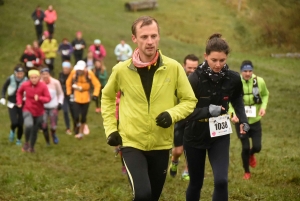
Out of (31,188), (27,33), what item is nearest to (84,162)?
(31,188)

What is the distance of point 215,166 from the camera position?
6.31 metres

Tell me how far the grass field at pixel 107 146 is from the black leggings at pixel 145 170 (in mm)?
2625

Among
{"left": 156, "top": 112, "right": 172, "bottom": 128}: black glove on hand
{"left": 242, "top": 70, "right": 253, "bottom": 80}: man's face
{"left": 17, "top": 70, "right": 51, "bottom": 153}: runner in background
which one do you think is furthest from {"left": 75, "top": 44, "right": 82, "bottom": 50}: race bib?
{"left": 156, "top": 112, "right": 172, "bottom": 128}: black glove on hand

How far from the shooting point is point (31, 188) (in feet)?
28.9

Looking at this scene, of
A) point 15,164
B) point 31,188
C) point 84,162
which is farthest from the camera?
point 84,162

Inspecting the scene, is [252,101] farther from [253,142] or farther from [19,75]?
[19,75]

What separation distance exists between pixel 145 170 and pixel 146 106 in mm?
617

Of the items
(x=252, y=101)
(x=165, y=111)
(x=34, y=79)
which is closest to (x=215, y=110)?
(x=165, y=111)

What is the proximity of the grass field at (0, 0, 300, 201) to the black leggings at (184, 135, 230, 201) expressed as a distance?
5.42 ft

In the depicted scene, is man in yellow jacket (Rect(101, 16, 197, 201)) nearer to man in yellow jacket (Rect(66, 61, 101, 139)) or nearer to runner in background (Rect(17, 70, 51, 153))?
runner in background (Rect(17, 70, 51, 153))

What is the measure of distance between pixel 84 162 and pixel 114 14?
28.6m

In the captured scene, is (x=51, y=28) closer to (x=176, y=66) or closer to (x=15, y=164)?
(x=15, y=164)

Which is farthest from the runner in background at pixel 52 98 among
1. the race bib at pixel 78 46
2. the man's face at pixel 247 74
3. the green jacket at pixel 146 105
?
the race bib at pixel 78 46

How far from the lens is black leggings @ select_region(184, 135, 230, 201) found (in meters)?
6.21
